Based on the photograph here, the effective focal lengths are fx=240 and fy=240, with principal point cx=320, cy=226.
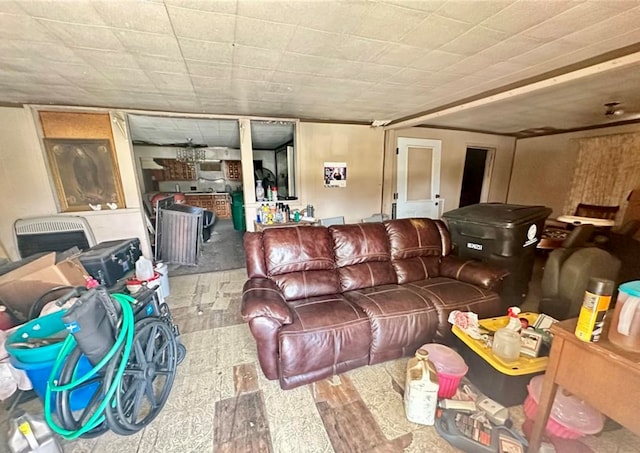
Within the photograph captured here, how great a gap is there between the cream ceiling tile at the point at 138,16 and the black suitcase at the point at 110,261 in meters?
2.12

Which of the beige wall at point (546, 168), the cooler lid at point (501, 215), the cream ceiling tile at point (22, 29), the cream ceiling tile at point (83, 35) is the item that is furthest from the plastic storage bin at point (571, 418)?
the beige wall at point (546, 168)

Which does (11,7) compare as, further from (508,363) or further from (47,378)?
(508,363)

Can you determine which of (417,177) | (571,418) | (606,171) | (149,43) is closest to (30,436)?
(149,43)

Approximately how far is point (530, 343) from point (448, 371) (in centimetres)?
51

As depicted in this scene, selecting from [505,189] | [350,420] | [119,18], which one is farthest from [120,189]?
[505,189]

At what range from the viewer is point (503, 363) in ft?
4.27

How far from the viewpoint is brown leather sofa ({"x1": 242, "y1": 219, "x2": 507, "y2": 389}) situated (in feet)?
4.95

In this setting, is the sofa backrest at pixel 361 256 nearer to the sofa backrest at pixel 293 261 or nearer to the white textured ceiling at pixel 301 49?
the sofa backrest at pixel 293 261

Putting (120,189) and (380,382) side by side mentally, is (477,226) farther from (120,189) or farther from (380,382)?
(120,189)

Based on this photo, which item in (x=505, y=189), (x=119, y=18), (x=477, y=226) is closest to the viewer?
(x=119, y=18)

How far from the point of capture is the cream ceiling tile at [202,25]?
4.45 feet

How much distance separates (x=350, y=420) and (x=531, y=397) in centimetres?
97

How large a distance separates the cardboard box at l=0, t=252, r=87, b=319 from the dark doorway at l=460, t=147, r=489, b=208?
22.4ft

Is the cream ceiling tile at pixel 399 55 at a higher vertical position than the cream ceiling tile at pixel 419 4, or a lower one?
lower
